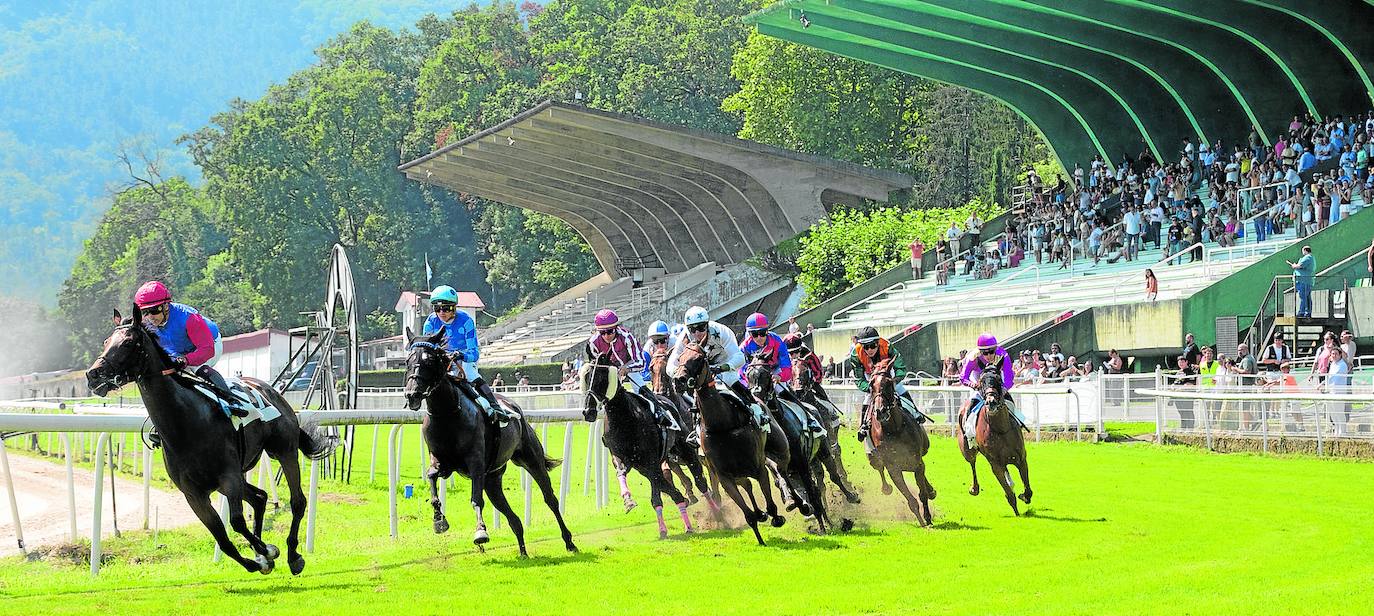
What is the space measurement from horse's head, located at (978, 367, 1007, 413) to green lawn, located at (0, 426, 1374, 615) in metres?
1.11

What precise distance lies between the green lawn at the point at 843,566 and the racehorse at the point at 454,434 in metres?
0.37

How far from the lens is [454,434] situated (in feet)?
38.7

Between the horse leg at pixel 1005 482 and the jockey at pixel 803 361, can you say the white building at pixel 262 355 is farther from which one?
the horse leg at pixel 1005 482

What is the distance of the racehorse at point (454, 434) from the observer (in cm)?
1147

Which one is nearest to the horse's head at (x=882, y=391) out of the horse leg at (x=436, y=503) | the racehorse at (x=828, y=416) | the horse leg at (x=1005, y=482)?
the racehorse at (x=828, y=416)

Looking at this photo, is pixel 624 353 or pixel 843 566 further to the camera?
Result: pixel 624 353

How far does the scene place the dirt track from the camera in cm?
1520

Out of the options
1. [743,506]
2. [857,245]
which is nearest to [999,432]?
[743,506]

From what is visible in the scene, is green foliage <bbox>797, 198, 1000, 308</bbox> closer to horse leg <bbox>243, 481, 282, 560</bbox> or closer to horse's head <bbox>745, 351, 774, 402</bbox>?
horse's head <bbox>745, 351, 774, 402</bbox>

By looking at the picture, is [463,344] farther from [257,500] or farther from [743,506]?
[743,506]

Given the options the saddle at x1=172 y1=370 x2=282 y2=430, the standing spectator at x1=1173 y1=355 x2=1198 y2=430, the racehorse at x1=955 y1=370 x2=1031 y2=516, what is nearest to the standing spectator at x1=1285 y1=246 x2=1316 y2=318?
the standing spectator at x1=1173 y1=355 x2=1198 y2=430

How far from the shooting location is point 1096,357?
3022 centimetres

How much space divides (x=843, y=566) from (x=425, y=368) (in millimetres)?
3391

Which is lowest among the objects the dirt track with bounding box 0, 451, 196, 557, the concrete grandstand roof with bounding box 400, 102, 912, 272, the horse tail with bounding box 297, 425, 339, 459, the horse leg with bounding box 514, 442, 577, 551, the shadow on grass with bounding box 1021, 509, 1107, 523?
the dirt track with bounding box 0, 451, 196, 557
